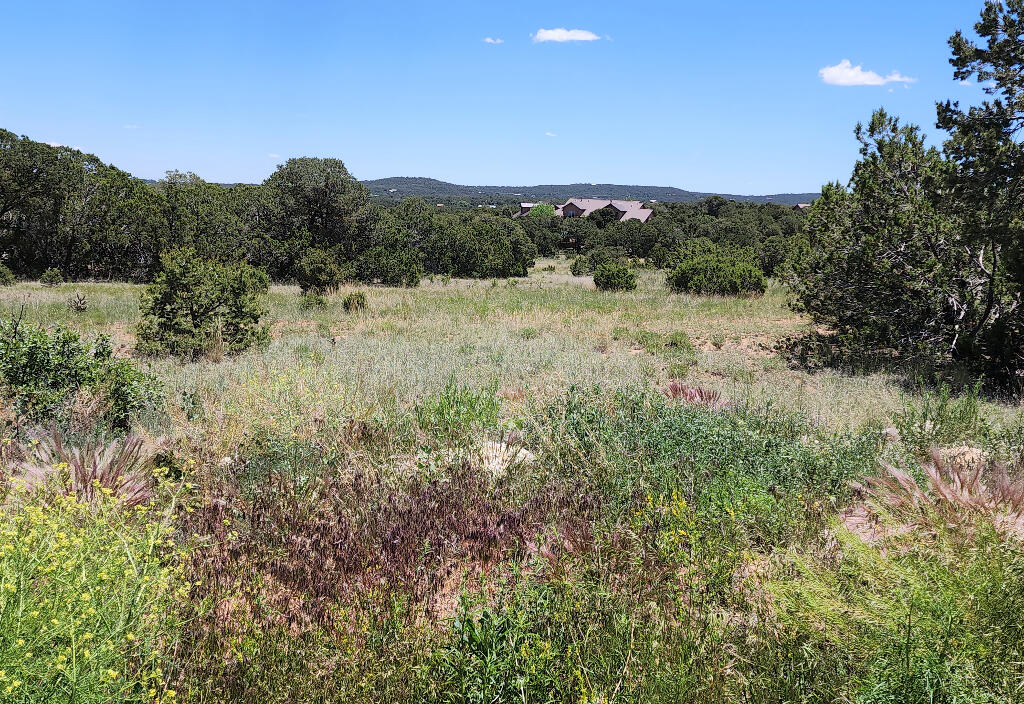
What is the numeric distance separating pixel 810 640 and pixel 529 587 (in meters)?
1.17

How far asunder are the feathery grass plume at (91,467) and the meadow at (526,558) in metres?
0.14

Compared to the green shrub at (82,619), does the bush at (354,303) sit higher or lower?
lower

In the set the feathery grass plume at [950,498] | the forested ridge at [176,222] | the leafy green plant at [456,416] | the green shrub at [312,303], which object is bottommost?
the green shrub at [312,303]

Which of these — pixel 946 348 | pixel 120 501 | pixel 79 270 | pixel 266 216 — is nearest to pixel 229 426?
pixel 120 501

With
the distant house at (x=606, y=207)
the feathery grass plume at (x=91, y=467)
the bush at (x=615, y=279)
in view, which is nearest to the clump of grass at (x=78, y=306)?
the feathery grass plume at (x=91, y=467)

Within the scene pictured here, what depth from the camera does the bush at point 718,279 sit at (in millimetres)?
22359

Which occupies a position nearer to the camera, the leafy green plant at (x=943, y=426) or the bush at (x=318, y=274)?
the leafy green plant at (x=943, y=426)

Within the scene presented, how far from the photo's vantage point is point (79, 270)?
104 feet

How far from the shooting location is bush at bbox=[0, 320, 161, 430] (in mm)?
5371

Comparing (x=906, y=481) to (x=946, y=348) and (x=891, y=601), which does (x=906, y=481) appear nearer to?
(x=891, y=601)

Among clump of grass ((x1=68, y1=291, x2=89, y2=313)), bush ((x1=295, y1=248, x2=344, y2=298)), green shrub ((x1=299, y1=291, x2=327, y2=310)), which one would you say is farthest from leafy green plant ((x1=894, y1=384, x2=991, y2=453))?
bush ((x1=295, y1=248, x2=344, y2=298))

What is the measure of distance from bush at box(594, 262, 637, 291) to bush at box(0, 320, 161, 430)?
1998 cm

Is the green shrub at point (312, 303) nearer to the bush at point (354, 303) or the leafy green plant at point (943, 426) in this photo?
the bush at point (354, 303)

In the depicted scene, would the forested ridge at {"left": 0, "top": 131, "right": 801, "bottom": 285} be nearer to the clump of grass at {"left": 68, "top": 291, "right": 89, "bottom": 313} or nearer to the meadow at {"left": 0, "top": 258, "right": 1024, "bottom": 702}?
the clump of grass at {"left": 68, "top": 291, "right": 89, "bottom": 313}
